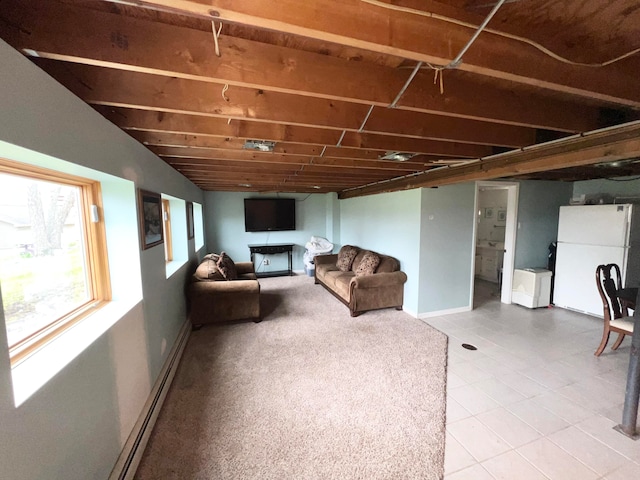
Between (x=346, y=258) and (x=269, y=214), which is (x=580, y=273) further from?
(x=269, y=214)

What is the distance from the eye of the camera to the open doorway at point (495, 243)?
4301 mm

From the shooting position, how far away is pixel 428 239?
12.3 ft

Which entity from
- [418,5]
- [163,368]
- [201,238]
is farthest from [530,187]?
[201,238]

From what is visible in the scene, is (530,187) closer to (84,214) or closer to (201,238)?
(84,214)

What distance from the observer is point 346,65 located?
4.07 feet

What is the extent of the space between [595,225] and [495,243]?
197 centimetres

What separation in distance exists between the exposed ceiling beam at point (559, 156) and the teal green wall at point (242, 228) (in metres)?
3.90

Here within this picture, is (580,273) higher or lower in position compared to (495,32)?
lower

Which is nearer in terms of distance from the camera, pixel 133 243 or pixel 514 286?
pixel 133 243

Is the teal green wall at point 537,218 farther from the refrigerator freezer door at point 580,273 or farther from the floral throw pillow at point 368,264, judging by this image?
the floral throw pillow at point 368,264

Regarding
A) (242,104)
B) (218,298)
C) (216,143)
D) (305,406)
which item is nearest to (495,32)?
(242,104)

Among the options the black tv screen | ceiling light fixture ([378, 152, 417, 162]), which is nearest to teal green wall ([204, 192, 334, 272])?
the black tv screen

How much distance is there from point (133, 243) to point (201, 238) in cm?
389

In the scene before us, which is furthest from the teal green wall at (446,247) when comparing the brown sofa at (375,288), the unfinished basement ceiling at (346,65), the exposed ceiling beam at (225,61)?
the exposed ceiling beam at (225,61)
